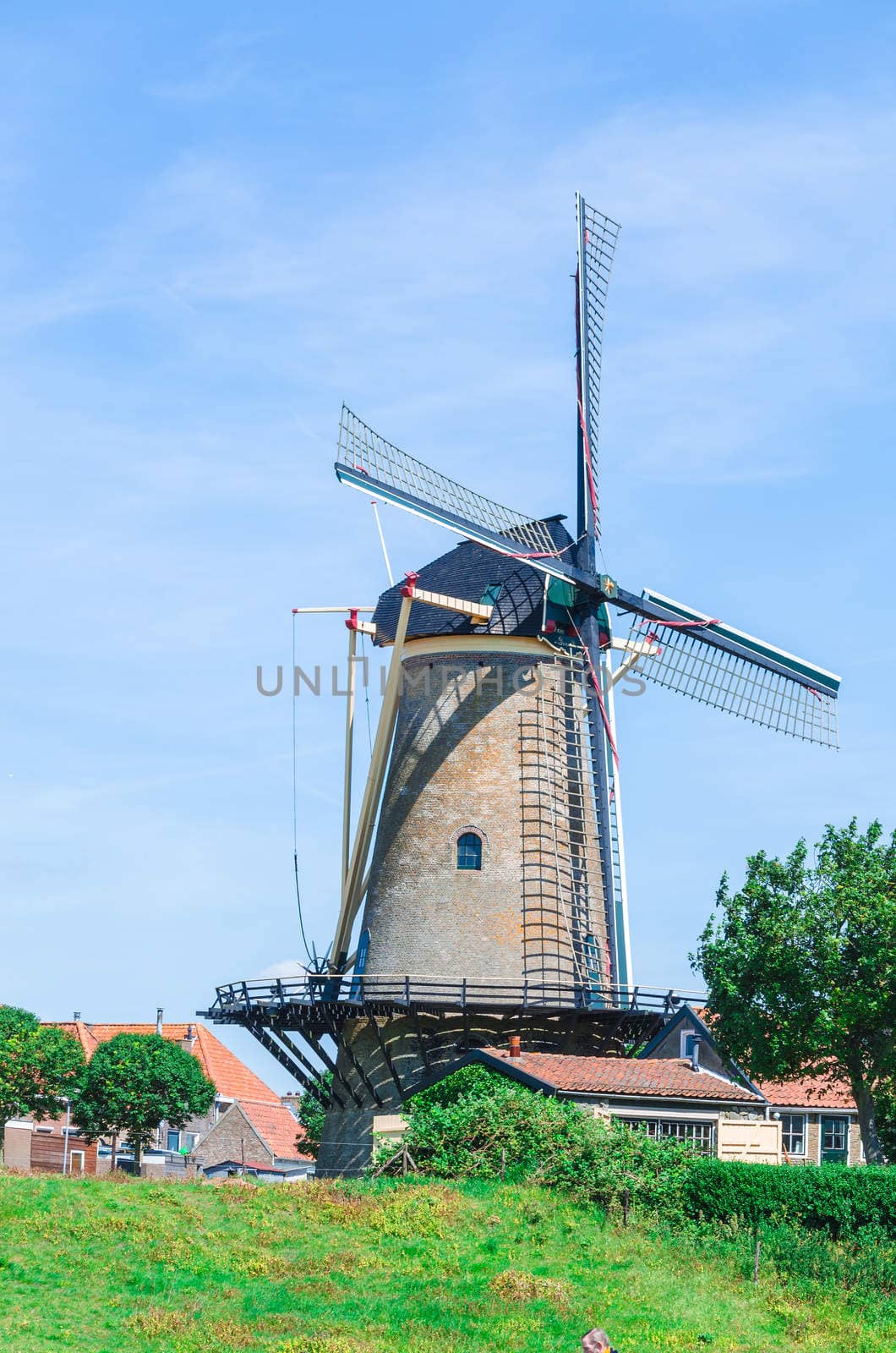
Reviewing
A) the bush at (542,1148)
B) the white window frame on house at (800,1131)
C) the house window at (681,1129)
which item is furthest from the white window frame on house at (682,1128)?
the white window frame on house at (800,1131)

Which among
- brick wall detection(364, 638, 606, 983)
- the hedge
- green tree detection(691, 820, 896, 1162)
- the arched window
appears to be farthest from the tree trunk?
the arched window

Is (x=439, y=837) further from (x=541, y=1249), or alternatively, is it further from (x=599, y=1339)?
(x=599, y=1339)

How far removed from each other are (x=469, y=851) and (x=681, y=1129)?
7.16m

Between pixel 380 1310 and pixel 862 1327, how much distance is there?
631cm

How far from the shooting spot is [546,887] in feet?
114

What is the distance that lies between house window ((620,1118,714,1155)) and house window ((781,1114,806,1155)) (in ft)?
70.1

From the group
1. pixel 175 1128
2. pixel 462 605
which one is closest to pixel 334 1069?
pixel 462 605

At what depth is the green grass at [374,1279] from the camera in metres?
20.3

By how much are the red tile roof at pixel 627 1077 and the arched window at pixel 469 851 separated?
3.79m

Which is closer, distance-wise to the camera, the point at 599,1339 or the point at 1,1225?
the point at 599,1339

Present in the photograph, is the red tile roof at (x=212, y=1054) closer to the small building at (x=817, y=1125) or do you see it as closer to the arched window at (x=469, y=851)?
the small building at (x=817, y=1125)

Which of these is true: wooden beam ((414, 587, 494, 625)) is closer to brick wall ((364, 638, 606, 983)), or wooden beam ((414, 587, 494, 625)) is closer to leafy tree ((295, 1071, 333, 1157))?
brick wall ((364, 638, 606, 983))

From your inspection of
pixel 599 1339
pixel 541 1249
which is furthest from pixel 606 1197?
pixel 599 1339

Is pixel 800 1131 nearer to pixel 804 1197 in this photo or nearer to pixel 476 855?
pixel 476 855
